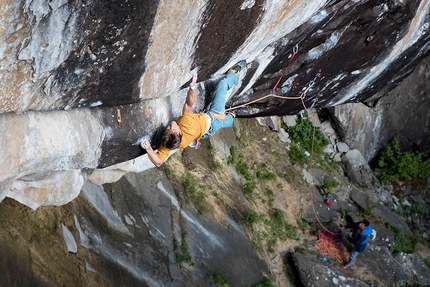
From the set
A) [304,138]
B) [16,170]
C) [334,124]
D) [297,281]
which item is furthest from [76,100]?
[334,124]

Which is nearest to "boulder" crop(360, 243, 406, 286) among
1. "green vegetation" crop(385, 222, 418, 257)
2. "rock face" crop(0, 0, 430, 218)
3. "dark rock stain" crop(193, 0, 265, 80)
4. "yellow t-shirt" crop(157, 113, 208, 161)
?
"green vegetation" crop(385, 222, 418, 257)

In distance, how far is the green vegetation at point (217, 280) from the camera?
6900 millimetres

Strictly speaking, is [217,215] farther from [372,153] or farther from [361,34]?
[372,153]

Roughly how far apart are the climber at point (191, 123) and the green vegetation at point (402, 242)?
6.52 m

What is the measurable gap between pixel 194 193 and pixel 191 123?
2.88 metres

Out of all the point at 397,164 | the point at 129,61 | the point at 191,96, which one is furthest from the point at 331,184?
the point at 129,61

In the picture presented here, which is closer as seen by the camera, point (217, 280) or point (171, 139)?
point (171, 139)

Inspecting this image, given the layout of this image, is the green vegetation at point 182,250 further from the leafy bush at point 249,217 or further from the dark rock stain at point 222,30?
the dark rock stain at point 222,30

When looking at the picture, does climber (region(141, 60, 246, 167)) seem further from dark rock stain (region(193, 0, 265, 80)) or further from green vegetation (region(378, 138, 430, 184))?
green vegetation (region(378, 138, 430, 184))

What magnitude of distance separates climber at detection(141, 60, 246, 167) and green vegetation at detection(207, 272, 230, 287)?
2.61 m

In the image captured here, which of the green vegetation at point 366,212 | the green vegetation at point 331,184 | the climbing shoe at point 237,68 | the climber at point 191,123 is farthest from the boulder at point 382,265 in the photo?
the climbing shoe at point 237,68

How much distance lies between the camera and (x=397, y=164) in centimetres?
1204

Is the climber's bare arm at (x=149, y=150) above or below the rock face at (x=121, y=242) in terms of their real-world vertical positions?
above

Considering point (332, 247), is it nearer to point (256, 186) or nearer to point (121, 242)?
point (256, 186)
